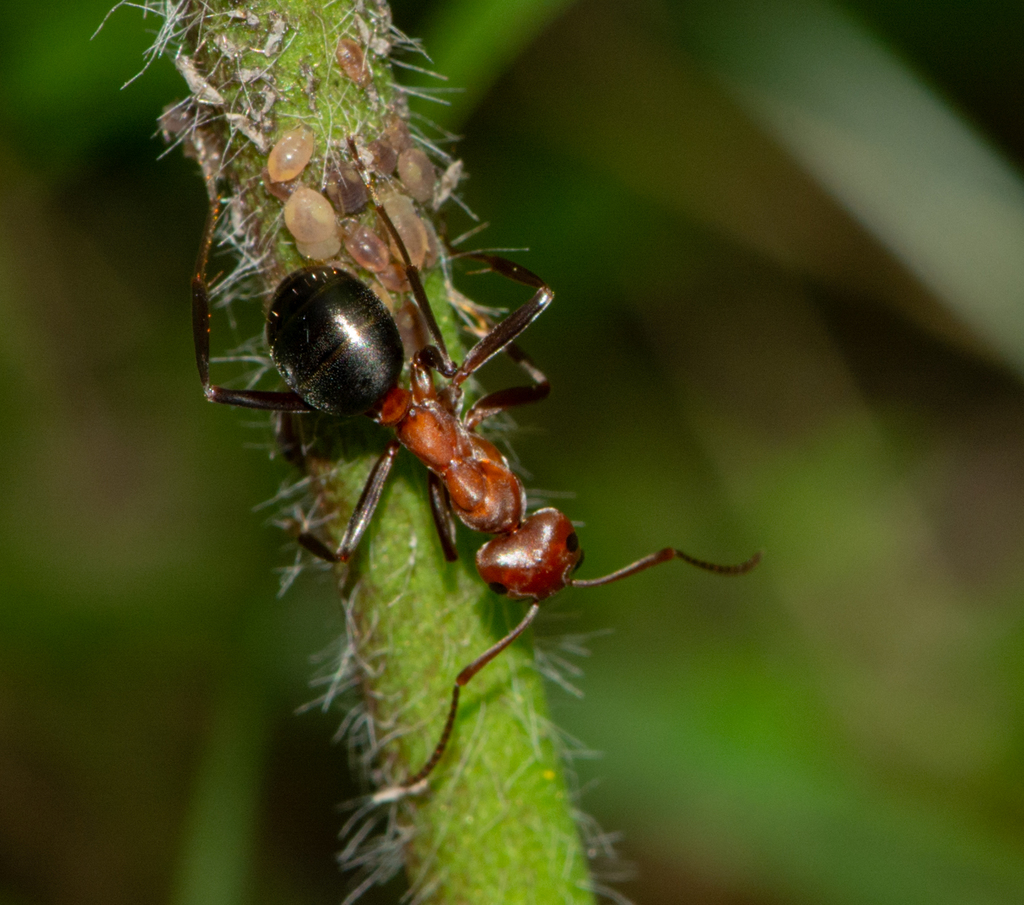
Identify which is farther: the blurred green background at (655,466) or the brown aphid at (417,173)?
the blurred green background at (655,466)

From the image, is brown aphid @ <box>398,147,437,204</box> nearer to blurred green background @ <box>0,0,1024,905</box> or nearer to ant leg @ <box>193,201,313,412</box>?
ant leg @ <box>193,201,313,412</box>

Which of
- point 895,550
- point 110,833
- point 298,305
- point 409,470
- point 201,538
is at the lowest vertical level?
point 110,833

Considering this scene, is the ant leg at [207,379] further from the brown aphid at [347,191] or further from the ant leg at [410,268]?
the brown aphid at [347,191]

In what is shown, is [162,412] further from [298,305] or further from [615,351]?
[298,305]

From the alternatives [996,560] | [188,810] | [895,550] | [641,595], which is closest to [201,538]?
[188,810]

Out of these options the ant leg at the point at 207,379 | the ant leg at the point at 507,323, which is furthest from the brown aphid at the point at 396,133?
the ant leg at the point at 207,379
